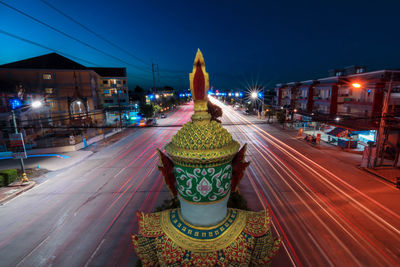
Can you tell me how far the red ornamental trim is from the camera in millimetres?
2579

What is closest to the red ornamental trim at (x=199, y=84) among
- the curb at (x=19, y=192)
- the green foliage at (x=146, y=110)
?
the curb at (x=19, y=192)

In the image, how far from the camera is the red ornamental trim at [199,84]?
2579 millimetres

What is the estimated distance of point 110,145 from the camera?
77.6 feet

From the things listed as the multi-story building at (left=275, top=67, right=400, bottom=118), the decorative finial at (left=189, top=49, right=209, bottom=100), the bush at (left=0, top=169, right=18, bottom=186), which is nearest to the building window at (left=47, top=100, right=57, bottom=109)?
the bush at (left=0, top=169, right=18, bottom=186)

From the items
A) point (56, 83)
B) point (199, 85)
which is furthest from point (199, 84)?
point (56, 83)

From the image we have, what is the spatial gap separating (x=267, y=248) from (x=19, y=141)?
1665 cm

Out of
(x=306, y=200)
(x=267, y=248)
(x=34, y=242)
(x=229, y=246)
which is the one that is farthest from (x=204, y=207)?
(x=306, y=200)

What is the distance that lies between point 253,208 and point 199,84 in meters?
9.02

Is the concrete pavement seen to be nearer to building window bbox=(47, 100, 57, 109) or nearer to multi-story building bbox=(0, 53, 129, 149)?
multi-story building bbox=(0, 53, 129, 149)

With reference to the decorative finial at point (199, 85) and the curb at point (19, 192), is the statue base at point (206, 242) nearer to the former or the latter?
the decorative finial at point (199, 85)

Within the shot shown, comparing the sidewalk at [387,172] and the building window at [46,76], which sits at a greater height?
the building window at [46,76]

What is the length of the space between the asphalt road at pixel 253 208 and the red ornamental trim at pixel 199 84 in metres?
6.93

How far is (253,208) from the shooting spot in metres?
9.91

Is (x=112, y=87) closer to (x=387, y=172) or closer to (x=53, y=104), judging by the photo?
(x=53, y=104)
